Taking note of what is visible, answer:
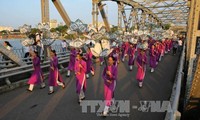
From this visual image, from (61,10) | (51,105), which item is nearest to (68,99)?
(51,105)

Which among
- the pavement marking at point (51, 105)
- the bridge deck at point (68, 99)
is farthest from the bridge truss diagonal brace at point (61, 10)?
the pavement marking at point (51, 105)

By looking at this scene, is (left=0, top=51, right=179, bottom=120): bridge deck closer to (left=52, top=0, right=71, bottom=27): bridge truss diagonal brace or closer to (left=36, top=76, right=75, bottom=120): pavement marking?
(left=36, top=76, right=75, bottom=120): pavement marking

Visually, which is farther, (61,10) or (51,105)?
(61,10)

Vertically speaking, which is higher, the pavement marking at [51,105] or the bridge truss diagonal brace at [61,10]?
the bridge truss diagonal brace at [61,10]

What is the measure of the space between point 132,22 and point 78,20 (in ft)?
86.6

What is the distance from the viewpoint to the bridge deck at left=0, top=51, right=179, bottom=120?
630 cm

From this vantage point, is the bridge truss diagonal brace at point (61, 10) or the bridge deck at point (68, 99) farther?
the bridge truss diagonal brace at point (61, 10)

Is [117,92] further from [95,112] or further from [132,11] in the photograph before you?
[132,11]

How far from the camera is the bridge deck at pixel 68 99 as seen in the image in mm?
6301

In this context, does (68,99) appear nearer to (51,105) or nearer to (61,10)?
(51,105)

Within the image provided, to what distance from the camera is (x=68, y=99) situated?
787 centimetres

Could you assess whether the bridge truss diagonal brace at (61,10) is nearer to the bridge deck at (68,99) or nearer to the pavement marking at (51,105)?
the bridge deck at (68,99)

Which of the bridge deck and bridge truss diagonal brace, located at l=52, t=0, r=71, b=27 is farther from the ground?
bridge truss diagonal brace, located at l=52, t=0, r=71, b=27

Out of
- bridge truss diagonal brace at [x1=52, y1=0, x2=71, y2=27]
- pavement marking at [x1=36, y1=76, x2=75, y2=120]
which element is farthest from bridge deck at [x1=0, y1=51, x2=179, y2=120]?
bridge truss diagonal brace at [x1=52, y1=0, x2=71, y2=27]
